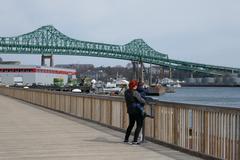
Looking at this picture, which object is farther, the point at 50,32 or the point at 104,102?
the point at 50,32

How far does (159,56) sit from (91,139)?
175 m

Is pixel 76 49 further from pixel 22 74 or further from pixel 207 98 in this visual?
pixel 207 98

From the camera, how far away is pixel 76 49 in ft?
592

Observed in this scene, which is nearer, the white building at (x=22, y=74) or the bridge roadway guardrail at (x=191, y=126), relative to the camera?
the bridge roadway guardrail at (x=191, y=126)

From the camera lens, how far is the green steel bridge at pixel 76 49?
16989cm

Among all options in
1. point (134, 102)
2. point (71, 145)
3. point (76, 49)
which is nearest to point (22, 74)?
point (76, 49)

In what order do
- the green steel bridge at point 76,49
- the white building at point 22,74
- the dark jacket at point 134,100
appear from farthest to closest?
the green steel bridge at point 76,49
the white building at point 22,74
the dark jacket at point 134,100

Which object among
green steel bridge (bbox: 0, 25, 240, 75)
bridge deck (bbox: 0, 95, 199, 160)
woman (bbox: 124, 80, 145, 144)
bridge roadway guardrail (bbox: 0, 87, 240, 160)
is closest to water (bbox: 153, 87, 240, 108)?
bridge roadway guardrail (bbox: 0, 87, 240, 160)

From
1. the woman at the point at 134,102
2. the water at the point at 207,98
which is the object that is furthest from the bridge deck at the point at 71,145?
the water at the point at 207,98

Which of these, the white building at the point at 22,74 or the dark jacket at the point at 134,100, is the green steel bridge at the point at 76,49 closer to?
the white building at the point at 22,74

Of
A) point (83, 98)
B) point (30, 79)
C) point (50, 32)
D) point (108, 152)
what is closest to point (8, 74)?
point (30, 79)

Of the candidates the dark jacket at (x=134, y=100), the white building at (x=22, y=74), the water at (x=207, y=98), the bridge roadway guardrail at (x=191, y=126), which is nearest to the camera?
the bridge roadway guardrail at (x=191, y=126)

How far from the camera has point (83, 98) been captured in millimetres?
22688

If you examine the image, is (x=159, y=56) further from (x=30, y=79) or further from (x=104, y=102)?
(x=104, y=102)
